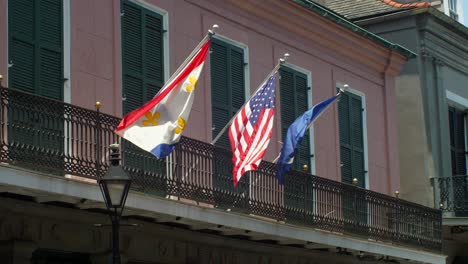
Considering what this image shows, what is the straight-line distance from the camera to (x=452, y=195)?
26.6 m

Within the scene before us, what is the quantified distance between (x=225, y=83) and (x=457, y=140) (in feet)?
30.7

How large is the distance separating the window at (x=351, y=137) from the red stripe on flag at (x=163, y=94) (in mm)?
7790

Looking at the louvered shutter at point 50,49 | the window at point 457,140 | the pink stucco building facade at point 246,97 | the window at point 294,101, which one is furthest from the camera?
the window at point 457,140

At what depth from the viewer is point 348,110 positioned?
79.7 ft

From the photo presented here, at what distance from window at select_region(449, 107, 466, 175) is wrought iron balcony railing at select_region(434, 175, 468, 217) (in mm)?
1385

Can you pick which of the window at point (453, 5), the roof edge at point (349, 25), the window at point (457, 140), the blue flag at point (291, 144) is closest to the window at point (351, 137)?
the roof edge at point (349, 25)

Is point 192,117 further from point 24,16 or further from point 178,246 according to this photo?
point 24,16

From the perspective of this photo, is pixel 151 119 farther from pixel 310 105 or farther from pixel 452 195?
pixel 452 195

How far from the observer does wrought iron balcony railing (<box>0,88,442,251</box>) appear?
48.4ft

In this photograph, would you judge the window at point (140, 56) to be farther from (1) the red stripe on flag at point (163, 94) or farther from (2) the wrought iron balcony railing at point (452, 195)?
(2) the wrought iron balcony railing at point (452, 195)

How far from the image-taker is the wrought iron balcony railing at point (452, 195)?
87.1 ft

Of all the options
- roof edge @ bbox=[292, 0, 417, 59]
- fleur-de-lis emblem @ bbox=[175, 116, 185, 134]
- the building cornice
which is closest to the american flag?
fleur-de-lis emblem @ bbox=[175, 116, 185, 134]

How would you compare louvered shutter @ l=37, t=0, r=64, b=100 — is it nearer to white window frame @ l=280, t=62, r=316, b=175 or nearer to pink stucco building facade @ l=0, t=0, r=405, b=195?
pink stucco building facade @ l=0, t=0, r=405, b=195

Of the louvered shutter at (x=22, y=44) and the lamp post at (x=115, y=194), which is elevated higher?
the louvered shutter at (x=22, y=44)
